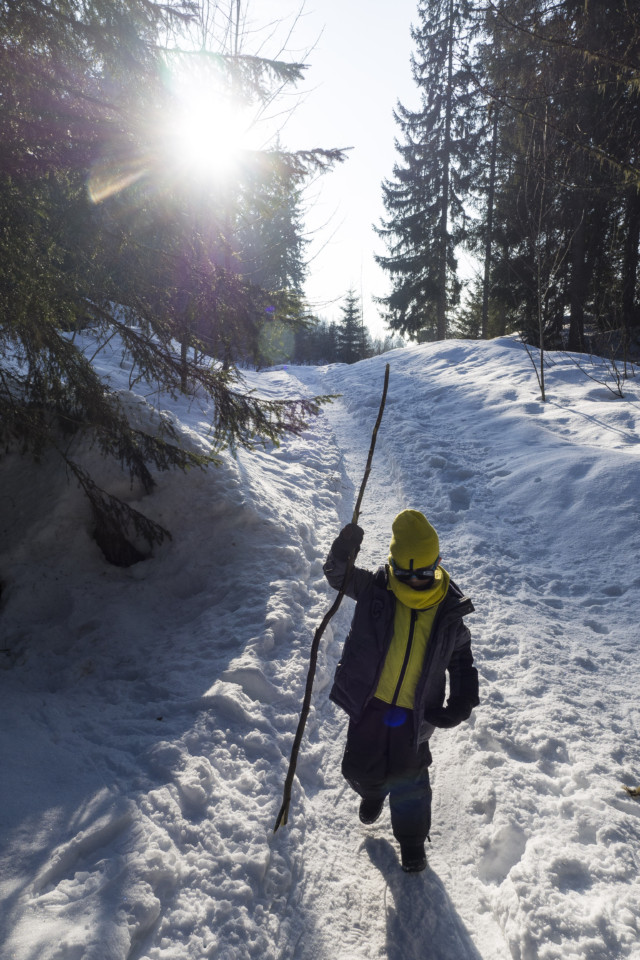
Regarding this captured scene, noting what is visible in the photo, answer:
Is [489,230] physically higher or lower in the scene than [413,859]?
higher

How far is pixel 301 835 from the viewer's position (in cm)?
262

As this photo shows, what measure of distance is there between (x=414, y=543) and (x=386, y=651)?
61 cm

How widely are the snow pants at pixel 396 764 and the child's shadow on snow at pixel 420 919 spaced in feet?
0.61

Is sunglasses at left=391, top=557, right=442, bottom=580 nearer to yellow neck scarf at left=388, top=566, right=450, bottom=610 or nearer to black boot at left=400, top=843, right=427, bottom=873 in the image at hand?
yellow neck scarf at left=388, top=566, right=450, bottom=610

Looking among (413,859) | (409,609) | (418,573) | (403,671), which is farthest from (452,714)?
(413,859)

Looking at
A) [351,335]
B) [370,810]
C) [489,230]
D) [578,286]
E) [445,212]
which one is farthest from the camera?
[351,335]

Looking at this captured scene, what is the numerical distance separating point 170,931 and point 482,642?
9.93 feet

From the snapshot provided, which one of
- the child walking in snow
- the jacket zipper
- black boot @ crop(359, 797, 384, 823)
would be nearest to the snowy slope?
black boot @ crop(359, 797, 384, 823)

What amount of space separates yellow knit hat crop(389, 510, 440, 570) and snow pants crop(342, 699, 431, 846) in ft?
2.71

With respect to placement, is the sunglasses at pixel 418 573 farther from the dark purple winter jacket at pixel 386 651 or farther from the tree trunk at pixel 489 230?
the tree trunk at pixel 489 230

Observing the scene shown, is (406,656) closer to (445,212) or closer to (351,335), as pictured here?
(445,212)

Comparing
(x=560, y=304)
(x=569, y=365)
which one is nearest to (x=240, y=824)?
(x=569, y=365)

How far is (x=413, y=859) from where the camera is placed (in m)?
2.47

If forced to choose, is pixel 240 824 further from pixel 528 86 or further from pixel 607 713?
pixel 528 86
